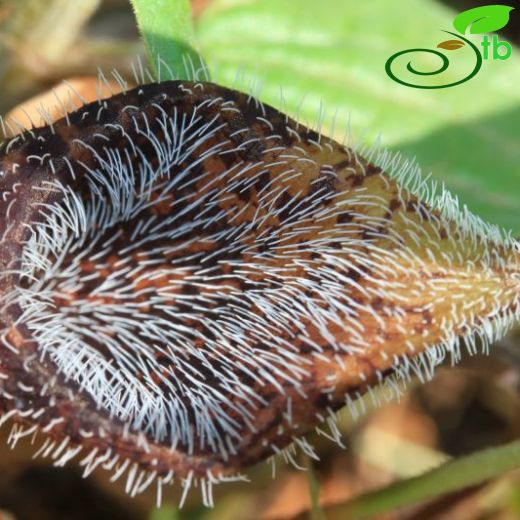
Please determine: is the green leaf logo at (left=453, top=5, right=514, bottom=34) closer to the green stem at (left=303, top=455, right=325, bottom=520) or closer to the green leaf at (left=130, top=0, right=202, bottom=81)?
the green leaf at (left=130, top=0, right=202, bottom=81)

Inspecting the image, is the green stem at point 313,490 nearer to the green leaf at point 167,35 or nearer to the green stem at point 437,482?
the green stem at point 437,482

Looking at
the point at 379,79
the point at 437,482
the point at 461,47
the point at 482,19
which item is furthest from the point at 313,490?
the point at 482,19

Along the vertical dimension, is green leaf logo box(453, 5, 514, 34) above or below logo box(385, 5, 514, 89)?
above

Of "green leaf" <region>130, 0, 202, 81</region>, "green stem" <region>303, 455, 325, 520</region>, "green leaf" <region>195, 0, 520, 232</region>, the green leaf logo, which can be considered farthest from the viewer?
the green leaf logo

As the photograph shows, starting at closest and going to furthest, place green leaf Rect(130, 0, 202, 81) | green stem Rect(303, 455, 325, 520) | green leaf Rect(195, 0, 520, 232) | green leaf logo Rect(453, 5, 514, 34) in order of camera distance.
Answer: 1. green leaf Rect(130, 0, 202, 81)
2. green stem Rect(303, 455, 325, 520)
3. green leaf Rect(195, 0, 520, 232)
4. green leaf logo Rect(453, 5, 514, 34)

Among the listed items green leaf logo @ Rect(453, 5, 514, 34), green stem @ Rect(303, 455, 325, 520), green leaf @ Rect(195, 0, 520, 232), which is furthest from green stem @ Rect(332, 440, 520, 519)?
green leaf logo @ Rect(453, 5, 514, 34)

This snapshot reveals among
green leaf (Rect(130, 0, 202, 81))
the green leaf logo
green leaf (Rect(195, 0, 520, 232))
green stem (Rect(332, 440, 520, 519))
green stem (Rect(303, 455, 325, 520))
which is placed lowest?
green stem (Rect(303, 455, 325, 520))

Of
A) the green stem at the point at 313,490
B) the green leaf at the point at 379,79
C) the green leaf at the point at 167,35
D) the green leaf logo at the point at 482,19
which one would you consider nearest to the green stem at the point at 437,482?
the green stem at the point at 313,490
